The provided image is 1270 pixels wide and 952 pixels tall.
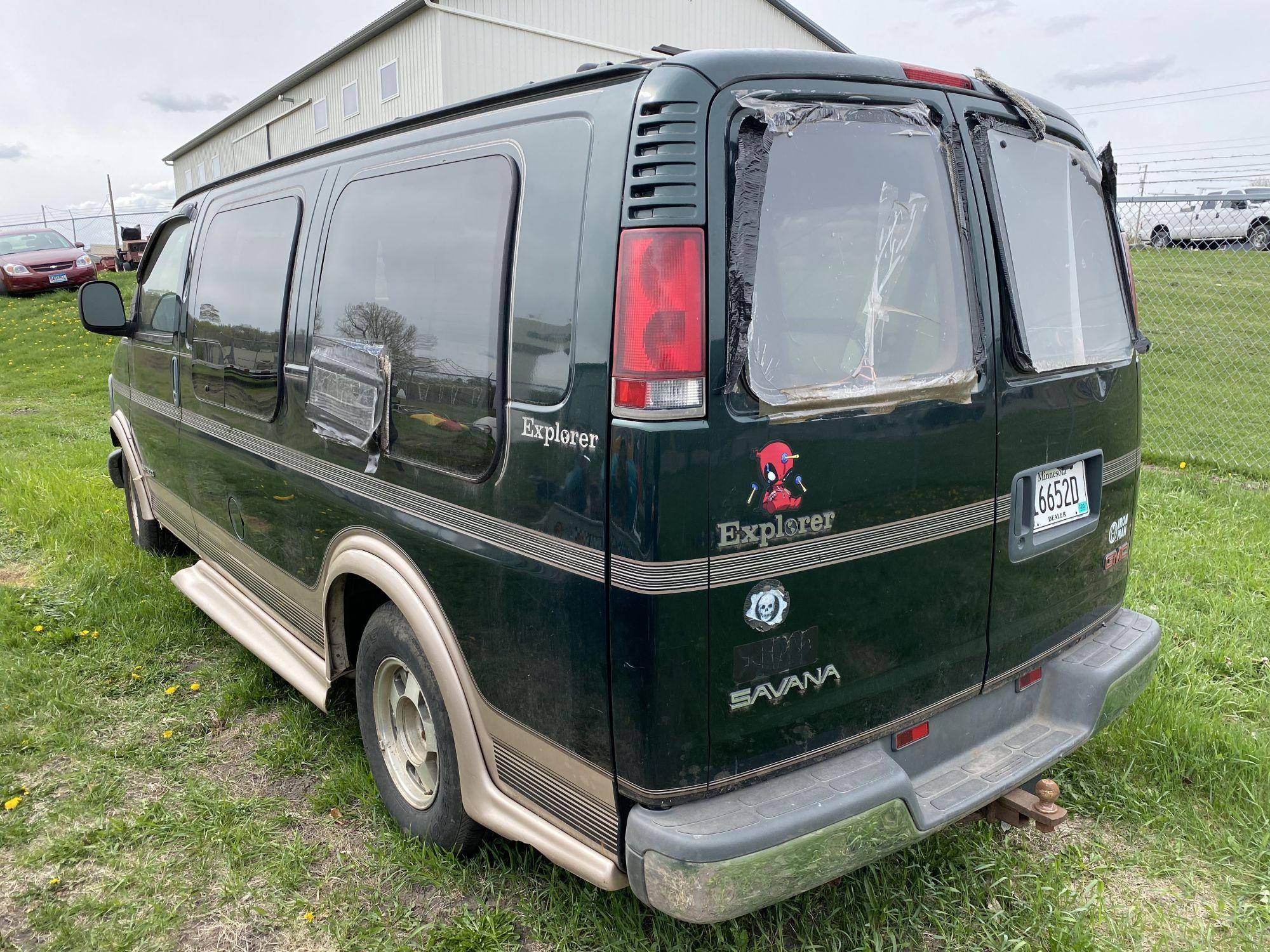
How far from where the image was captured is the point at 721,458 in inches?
75.2

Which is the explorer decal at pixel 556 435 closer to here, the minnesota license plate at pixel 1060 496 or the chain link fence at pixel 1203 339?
the minnesota license plate at pixel 1060 496

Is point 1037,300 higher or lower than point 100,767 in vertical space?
higher

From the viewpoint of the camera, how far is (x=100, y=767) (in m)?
3.41

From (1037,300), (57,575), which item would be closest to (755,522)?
(1037,300)

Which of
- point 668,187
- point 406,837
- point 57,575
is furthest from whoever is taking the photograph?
point 57,575

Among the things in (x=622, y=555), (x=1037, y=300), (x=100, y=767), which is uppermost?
(x=1037, y=300)

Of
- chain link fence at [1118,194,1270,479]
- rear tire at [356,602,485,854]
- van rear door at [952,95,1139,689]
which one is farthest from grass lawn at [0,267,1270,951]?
chain link fence at [1118,194,1270,479]

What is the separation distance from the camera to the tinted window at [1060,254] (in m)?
2.51

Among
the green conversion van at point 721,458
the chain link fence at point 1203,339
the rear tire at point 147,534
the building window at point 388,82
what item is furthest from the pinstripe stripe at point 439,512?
the building window at point 388,82

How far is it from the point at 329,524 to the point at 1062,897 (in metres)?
2.48

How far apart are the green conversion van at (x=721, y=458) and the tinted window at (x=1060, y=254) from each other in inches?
0.7

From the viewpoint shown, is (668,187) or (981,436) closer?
(668,187)

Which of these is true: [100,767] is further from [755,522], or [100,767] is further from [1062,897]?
[1062,897]

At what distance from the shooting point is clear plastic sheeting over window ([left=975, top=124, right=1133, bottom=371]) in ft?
8.15
